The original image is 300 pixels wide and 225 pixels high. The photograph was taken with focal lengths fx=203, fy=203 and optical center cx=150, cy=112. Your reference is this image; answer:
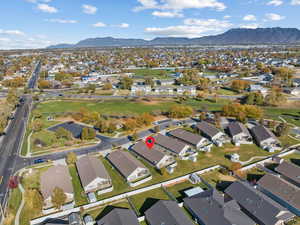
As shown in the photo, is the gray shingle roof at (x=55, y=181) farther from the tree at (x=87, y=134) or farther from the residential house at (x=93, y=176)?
the tree at (x=87, y=134)

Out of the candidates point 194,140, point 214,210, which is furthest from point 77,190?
point 194,140

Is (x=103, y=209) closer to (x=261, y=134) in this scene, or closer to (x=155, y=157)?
(x=155, y=157)

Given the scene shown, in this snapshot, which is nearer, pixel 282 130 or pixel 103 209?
pixel 103 209

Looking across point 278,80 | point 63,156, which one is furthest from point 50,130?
point 278,80

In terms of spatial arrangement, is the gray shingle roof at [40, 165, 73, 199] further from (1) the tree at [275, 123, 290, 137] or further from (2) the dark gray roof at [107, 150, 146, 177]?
(1) the tree at [275, 123, 290, 137]

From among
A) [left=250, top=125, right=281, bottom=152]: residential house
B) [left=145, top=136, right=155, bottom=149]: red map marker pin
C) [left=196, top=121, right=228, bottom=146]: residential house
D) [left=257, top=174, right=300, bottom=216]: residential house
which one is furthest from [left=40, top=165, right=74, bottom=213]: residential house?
[left=250, top=125, right=281, bottom=152]: residential house

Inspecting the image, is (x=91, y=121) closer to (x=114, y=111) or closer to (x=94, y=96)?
(x=114, y=111)
